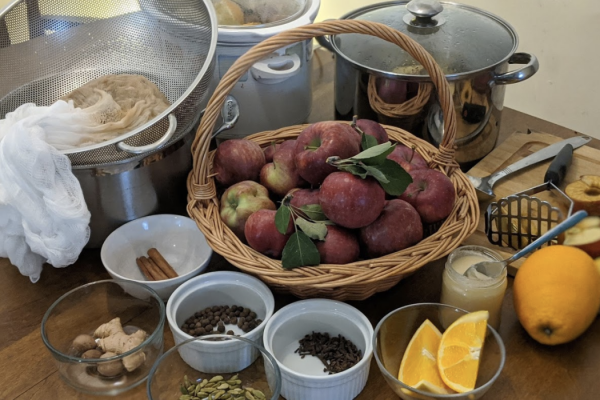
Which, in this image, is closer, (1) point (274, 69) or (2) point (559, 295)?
(2) point (559, 295)

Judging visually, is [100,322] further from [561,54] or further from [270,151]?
[561,54]

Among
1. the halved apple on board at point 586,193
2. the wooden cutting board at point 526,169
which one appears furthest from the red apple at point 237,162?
the halved apple on board at point 586,193

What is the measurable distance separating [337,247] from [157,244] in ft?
0.94

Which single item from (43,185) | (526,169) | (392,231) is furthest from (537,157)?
(43,185)

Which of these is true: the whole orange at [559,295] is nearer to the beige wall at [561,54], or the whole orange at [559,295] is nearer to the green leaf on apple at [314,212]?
the green leaf on apple at [314,212]

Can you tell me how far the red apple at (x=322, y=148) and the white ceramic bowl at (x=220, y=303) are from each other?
0.15 m

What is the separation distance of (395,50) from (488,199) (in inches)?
10.7

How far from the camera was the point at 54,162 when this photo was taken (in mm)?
708

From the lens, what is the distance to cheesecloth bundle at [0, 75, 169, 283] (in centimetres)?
70

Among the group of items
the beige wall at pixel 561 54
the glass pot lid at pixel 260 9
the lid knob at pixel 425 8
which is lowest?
the beige wall at pixel 561 54

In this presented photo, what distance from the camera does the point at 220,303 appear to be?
0.74m

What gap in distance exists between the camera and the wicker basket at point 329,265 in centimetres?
66

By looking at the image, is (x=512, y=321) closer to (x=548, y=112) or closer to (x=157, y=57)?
(x=157, y=57)

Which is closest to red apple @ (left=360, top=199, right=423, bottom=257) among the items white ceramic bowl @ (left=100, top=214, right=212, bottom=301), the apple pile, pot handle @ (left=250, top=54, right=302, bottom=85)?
the apple pile
